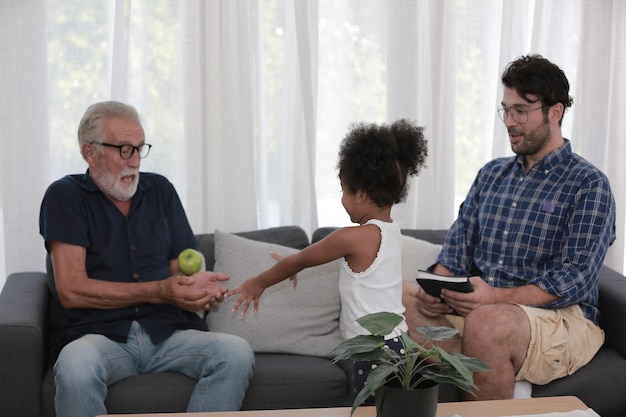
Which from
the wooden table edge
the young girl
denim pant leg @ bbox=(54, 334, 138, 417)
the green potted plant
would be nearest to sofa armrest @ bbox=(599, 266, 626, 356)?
the wooden table edge

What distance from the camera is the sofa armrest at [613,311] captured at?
2.97m

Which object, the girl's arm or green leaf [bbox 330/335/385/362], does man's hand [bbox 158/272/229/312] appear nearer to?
the girl's arm

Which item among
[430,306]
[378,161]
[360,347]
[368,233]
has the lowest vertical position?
[430,306]

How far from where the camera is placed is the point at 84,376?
8.18ft

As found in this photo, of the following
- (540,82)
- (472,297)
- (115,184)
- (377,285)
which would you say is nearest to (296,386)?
(377,285)

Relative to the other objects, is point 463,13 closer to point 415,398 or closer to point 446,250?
point 446,250

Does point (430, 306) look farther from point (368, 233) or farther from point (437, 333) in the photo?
point (437, 333)

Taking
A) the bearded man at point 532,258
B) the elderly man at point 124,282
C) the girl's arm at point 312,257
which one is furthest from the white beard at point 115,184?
the bearded man at point 532,258

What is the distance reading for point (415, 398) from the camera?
184 centimetres

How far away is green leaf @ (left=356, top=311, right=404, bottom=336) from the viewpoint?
1.87 meters

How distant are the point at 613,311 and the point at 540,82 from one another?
2.86ft

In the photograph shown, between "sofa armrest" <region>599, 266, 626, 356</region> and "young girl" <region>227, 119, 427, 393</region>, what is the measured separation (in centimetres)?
95

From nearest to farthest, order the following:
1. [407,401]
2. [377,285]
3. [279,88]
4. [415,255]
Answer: [407,401] < [377,285] < [415,255] < [279,88]

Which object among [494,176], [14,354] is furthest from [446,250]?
[14,354]
